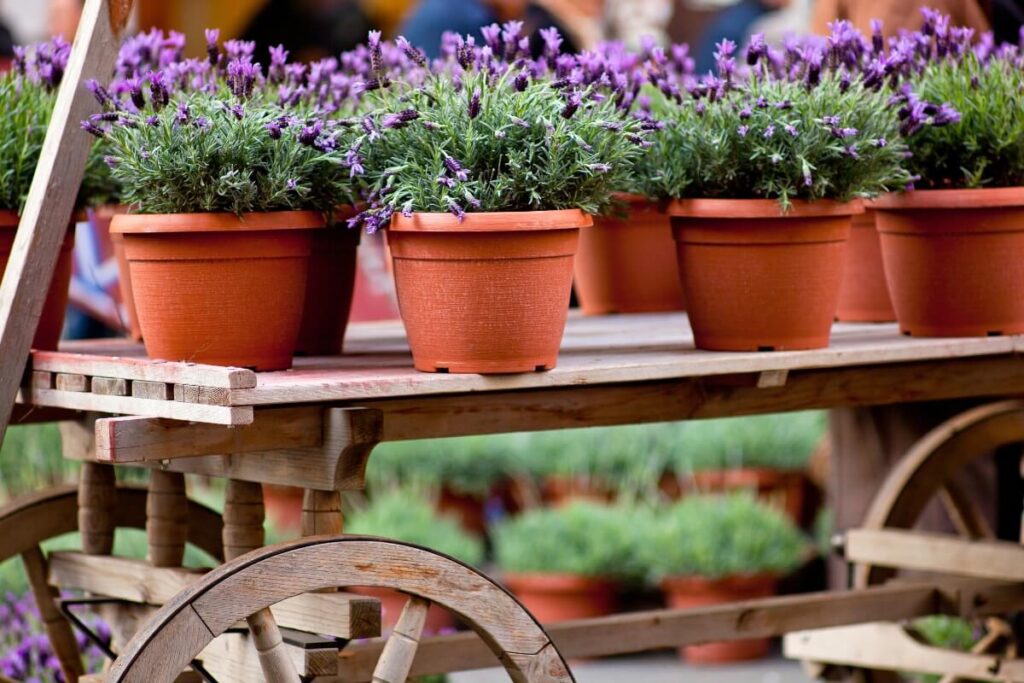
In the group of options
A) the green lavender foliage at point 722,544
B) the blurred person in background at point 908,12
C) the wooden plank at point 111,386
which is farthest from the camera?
the green lavender foliage at point 722,544

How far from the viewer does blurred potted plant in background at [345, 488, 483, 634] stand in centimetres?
518

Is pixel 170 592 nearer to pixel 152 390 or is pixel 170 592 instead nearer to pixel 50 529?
pixel 50 529

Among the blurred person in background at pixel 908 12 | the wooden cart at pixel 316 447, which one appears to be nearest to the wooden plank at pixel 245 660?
the wooden cart at pixel 316 447

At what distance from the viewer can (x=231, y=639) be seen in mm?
2539

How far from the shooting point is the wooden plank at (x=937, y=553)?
3.74 meters

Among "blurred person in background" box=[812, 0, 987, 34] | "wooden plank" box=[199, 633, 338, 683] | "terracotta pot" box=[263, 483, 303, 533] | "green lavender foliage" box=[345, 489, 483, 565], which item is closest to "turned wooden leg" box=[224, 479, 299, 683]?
"wooden plank" box=[199, 633, 338, 683]

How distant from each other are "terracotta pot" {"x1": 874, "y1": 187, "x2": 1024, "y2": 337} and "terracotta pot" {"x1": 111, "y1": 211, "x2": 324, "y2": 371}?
1201mm

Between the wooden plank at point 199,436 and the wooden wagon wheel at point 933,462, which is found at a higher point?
the wooden plank at point 199,436

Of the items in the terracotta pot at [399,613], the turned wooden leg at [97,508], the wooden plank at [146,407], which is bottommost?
the terracotta pot at [399,613]

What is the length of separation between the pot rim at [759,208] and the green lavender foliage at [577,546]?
2.73 metres

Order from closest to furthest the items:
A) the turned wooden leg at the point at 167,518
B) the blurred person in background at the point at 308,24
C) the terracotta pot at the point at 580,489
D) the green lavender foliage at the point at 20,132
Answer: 1. the green lavender foliage at the point at 20,132
2. the turned wooden leg at the point at 167,518
3. the terracotta pot at the point at 580,489
4. the blurred person in background at the point at 308,24

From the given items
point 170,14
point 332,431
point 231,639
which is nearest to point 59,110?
point 332,431

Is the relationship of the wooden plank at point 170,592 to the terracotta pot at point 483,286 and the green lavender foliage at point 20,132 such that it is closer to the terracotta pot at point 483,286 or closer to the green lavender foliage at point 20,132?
the terracotta pot at point 483,286

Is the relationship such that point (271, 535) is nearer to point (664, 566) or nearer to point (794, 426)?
point (664, 566)
